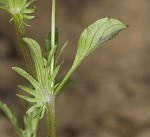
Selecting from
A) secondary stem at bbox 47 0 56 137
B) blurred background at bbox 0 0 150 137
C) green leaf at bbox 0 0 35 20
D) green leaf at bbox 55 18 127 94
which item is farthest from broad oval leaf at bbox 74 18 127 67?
blurred background at bbox 0 0 150 137

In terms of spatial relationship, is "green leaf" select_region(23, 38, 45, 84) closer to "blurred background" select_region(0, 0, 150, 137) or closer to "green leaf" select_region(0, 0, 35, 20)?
"green leaf" select_region(0, 0, 35, 20)

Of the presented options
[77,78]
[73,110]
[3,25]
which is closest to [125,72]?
[77,78]

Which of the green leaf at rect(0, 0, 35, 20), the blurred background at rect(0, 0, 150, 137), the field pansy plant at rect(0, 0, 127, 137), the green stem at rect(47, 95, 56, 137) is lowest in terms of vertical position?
the blurred background at rect(0, 0, 150, 137)

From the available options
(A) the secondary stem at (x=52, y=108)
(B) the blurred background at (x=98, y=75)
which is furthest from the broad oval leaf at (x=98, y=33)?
(B) the blurred background at (x=98, y=75)

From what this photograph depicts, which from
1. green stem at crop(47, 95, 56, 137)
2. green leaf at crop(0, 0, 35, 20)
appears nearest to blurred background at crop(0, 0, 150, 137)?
green stem at crop(47, 95, 56, 137)

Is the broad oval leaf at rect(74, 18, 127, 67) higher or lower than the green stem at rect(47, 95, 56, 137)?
higher

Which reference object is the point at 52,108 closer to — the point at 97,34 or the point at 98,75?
the point at 97,34

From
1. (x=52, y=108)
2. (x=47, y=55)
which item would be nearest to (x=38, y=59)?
(x=47, y=55)

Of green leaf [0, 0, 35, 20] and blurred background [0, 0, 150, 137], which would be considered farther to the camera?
blurred background [0, 0, 150, 137]

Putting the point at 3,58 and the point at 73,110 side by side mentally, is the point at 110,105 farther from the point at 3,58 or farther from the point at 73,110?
the point at 3,58
